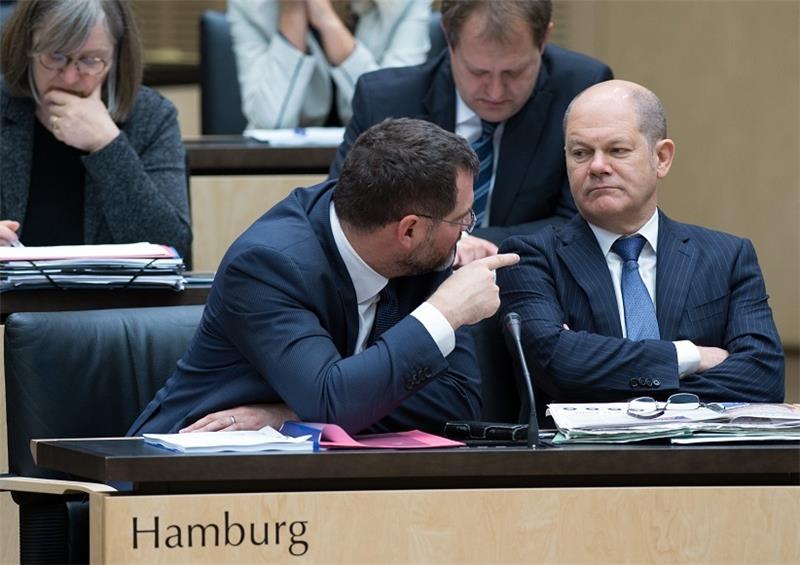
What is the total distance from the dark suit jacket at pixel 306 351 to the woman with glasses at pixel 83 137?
82 centimetres

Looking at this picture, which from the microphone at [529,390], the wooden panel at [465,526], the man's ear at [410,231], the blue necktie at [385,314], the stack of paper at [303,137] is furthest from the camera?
the stack of paper at [303,137]

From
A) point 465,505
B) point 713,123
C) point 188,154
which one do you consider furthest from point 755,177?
point 465,505

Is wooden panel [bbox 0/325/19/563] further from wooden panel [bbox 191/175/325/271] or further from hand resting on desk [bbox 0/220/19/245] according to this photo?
wooden panel [bbox 191/175/325/271]

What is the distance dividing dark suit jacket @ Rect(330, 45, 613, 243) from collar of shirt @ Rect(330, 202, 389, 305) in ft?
2.65

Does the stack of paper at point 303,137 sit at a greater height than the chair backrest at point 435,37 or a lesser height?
lesser

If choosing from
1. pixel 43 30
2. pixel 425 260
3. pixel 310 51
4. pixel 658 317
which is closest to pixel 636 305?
pixel 658 317

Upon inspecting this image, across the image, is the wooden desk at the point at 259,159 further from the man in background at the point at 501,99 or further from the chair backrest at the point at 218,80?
the chair backrest at the point at 218,80

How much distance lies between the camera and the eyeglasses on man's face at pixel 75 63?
3.51m

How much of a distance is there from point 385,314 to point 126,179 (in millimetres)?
1003

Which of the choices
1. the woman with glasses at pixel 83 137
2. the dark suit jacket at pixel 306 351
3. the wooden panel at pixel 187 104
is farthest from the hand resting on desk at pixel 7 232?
the wooden panel at pixel 187 104

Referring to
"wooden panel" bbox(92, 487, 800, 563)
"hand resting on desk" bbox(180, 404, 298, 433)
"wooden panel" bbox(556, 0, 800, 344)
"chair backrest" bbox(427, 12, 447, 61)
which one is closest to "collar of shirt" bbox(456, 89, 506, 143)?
"hand resting on desk" bbox(180, 404, 298, 433)

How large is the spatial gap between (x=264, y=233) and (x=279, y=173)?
5.31ft

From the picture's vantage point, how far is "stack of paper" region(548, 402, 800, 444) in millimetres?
2365

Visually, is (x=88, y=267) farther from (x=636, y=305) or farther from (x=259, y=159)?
(x=259, y=159)
